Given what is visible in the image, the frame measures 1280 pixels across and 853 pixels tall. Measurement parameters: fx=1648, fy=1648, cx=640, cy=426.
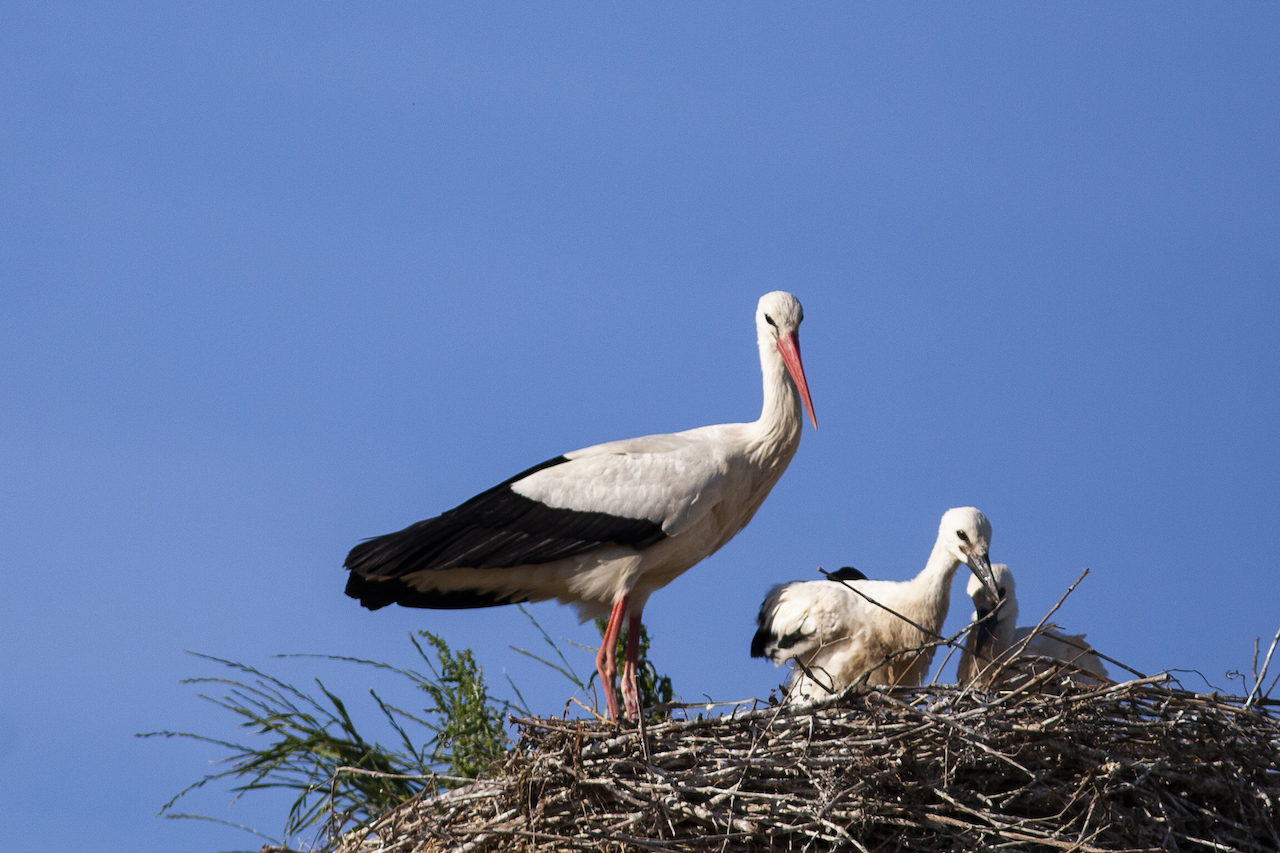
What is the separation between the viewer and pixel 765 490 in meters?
7.24

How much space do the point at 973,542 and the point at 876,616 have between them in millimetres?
538

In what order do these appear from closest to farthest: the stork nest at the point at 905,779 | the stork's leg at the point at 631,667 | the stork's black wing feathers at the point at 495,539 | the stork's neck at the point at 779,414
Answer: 1. the stork nest at the point at 905,779
2. the stork's black wing feathers at the point at 495,539
3. the stork's leg at the point at 631,667
4. the stork's neck at the point at 779,414

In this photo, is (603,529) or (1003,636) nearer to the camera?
(603,529)

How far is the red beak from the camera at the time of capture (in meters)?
7.25

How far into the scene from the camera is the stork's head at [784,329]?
7312 millimetres

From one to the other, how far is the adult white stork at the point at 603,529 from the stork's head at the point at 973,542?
0.82 metres

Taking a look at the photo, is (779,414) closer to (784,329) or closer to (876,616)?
(784,329)

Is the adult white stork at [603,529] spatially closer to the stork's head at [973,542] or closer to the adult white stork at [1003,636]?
the stork's head at [973,542]

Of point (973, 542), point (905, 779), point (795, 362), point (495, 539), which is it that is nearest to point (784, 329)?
point (795, 362)

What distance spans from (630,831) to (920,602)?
2501 millimetres

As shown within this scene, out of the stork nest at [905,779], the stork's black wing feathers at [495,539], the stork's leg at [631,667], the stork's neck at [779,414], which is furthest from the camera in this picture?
the stork's neck at [779,414]

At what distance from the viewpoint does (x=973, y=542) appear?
7.25 metres

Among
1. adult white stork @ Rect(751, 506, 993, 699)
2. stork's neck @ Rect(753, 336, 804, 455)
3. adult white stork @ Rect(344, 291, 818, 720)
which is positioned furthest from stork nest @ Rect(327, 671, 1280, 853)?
stork's neck @ Rect(753, 336, 804, 455)

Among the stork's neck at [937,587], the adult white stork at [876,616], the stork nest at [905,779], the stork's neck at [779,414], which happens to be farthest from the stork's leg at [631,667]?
the stork nest at [905,779]
